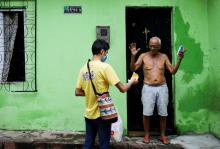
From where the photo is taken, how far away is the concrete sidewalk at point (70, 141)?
297 inches

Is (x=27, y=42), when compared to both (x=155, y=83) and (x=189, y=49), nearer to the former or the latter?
(x=155, y=83)

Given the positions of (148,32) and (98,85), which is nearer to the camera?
(98,85)

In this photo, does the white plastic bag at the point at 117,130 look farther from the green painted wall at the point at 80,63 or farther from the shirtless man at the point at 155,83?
the green painted wall at the point at 80,63

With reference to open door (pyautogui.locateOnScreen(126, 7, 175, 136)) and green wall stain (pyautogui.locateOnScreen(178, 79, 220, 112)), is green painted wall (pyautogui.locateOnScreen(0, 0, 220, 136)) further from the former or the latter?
open door (pyautogui.locateOnScreen(126, 7, 175, 136))

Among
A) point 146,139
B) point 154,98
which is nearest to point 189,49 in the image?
point 154,98

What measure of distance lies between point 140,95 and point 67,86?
1.48m

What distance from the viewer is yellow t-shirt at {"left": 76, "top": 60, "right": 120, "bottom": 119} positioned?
5.56 metres

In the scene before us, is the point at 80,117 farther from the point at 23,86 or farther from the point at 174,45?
the point at 174,45

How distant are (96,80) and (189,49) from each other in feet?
11.0

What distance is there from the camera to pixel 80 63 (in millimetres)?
8398

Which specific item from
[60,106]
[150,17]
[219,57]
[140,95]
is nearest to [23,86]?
[60,106]

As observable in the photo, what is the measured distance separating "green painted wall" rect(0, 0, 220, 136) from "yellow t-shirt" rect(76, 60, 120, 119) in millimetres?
2712

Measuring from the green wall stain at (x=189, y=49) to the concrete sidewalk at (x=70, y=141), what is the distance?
126cm

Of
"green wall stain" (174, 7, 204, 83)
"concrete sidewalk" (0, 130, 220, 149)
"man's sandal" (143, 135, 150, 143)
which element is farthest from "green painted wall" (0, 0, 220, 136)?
"man's sandal" (143, 135, 150, 143)
